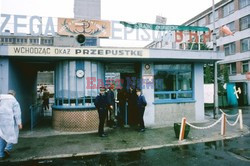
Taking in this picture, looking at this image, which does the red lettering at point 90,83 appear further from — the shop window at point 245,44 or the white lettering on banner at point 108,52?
the shop window at point 245,44

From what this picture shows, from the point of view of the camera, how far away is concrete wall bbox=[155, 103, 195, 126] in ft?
36.0

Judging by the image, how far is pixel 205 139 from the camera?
26.1 feet

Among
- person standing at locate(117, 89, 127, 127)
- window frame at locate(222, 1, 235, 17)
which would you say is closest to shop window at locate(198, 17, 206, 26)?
window frame at locate(222, 1, 235, 17)

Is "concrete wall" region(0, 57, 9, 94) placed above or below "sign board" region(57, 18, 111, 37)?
below

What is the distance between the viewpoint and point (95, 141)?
7.87 m

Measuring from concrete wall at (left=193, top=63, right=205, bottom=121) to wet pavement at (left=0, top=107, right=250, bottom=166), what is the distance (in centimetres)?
265

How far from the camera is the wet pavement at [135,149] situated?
19.1ft

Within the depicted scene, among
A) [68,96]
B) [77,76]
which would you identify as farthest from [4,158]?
[77,76]

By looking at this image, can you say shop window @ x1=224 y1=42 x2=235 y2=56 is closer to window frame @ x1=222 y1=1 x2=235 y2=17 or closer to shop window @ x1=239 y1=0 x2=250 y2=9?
window frame @ x1=222 y1=1 x2=235 y2=17

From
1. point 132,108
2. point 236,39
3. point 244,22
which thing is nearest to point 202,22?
point 236,39

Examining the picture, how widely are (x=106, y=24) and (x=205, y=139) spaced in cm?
720

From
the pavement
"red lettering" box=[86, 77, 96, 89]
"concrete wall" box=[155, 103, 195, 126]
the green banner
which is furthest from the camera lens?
"concrete wall" box=[155, 103, 195, 126]

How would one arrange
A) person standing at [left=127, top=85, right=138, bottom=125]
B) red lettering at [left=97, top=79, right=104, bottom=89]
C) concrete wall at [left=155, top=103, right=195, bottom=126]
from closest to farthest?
1. red lettering at [left=97, top=79, right=104, bottom=89]
2. concrete wall at [left=155, top=103, right=195, bottom=126]
3. person standing at [left=127, top=85, right=138, bottom=125]

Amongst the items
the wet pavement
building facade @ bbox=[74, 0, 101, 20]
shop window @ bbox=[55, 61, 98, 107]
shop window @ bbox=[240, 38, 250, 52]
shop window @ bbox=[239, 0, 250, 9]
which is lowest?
the wet pavement
